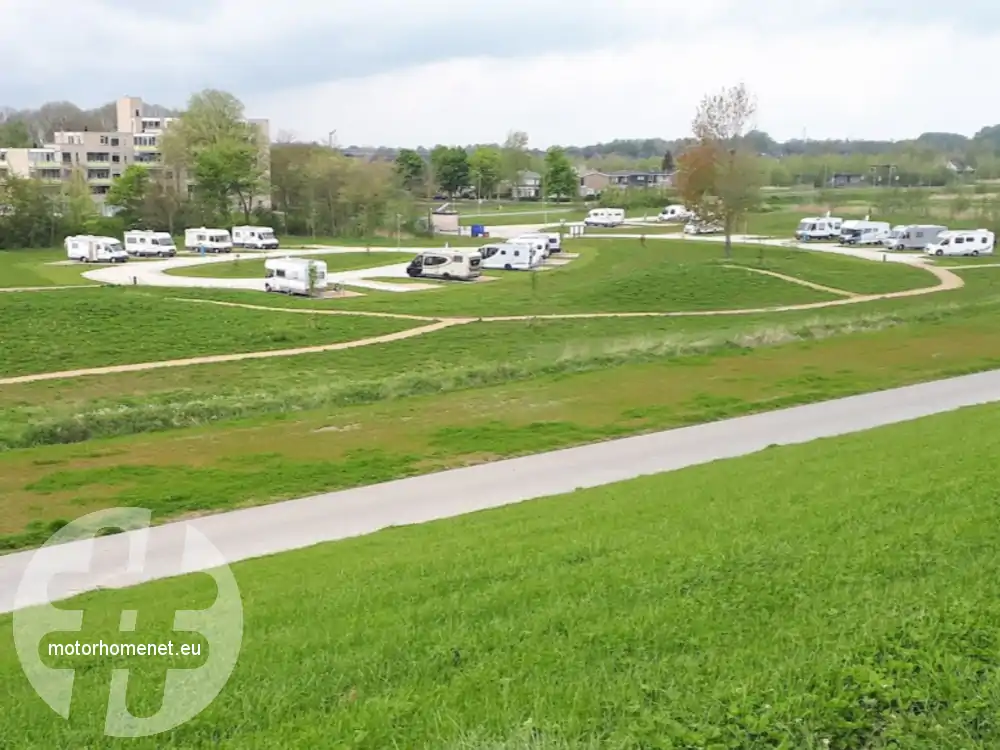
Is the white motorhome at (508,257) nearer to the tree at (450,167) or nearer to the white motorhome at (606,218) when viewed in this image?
the white motorhome at (606,218)

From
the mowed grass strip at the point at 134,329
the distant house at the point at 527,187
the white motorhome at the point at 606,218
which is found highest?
the distant house at the point at 527,187

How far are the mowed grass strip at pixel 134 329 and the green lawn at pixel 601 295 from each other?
13.9 feet

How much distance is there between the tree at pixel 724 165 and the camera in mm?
57125

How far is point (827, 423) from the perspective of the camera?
17.7 meters

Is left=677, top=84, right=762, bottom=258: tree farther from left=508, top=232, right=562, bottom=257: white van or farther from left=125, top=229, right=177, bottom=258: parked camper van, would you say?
left=125, top=229, right=177, bottom=258: parked camper van

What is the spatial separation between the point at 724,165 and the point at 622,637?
54140 mm

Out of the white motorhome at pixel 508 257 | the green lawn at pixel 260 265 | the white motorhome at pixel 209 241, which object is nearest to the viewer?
the green lawn at pixel 260 265

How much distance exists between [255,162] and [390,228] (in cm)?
1233

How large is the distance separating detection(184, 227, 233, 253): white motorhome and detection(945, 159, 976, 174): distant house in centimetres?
9123

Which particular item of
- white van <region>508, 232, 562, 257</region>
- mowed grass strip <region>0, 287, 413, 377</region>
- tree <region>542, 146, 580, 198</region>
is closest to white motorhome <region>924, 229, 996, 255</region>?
white van <region>508, 232, 562, 257</region>

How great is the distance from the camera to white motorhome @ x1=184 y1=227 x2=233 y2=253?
6694 cm

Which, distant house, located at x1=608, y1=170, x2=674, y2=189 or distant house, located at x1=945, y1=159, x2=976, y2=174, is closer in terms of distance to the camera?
distant house, located at x1=945, y1=159, x2=976, y2=174

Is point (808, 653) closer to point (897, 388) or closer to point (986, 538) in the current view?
point (986, 538)

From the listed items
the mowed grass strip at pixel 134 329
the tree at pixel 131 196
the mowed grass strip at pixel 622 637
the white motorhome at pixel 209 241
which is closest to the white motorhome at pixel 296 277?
the mowed grass strip at pixel 134 329
